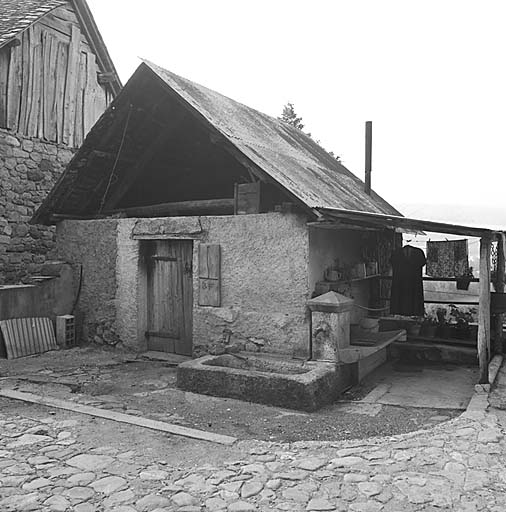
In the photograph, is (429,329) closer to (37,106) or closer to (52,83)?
(37,106)

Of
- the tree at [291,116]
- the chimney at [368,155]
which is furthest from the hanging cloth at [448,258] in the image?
the tree at [291,116]

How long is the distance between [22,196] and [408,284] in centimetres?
819

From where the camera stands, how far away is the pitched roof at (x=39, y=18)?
35.7ft

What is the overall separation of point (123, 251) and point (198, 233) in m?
1.65

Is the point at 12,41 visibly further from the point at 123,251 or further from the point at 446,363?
the point at 446,363

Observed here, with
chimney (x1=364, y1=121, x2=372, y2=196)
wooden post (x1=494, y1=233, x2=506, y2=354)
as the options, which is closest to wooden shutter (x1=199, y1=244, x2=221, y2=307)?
wooden post (x1=494, y1=233, x2=506, y2=354)

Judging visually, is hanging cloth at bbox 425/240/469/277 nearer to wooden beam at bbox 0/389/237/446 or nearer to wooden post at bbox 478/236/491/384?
wooden post at bbox 478/236/491/384

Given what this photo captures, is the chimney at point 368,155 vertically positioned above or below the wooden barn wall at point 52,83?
below

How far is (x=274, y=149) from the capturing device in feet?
29.9

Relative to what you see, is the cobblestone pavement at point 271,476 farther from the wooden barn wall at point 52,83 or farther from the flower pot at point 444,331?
the wooden barn wall at point 52,83

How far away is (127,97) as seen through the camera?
8.64 metres

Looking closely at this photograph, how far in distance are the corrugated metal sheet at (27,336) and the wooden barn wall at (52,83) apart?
438 cm

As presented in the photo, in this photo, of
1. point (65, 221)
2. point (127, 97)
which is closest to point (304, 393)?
point (127, 97)

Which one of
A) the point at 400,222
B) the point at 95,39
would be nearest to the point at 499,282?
the point at 400,222
